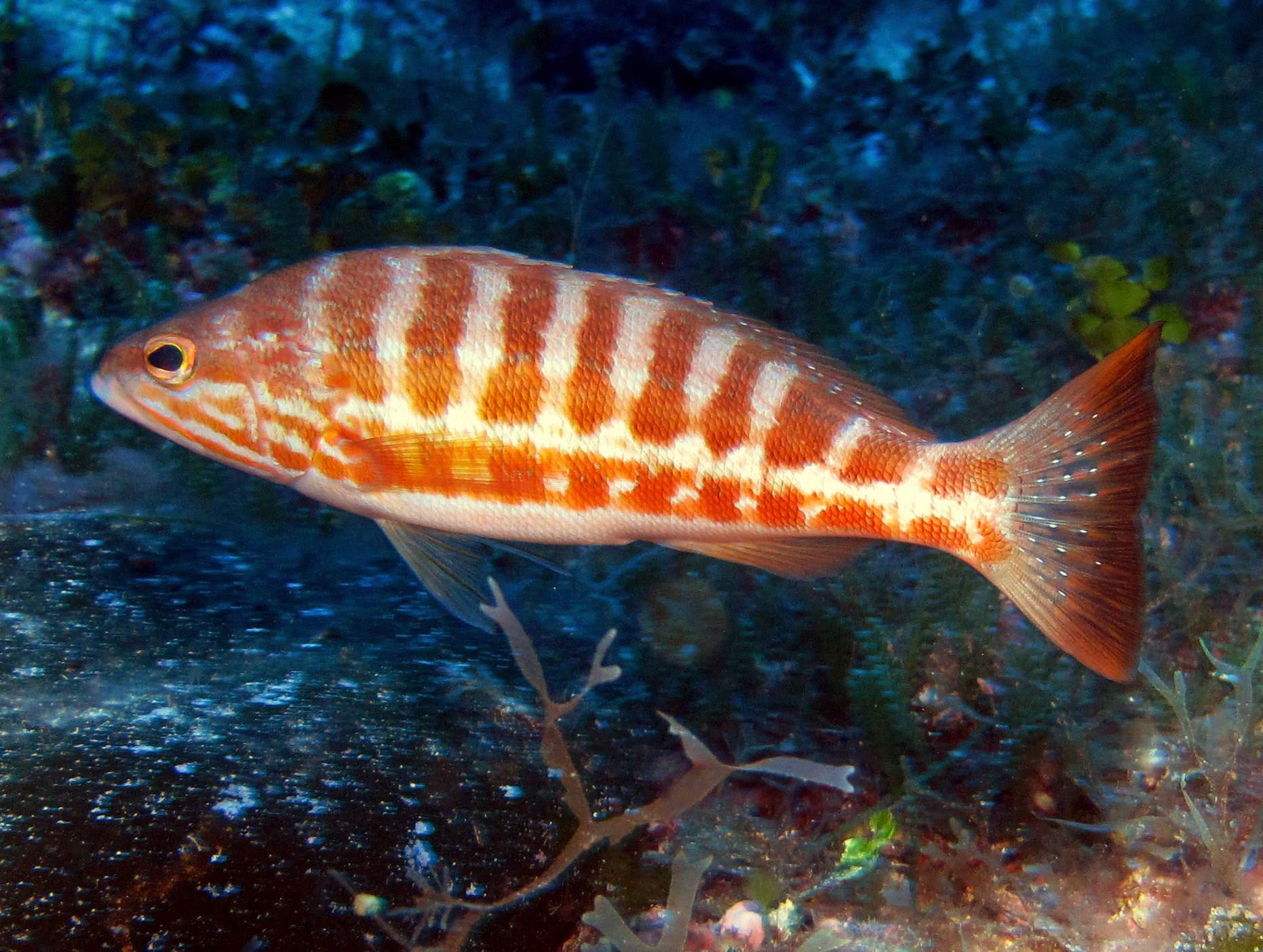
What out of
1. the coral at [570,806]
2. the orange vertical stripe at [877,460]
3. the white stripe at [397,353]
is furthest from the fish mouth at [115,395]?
the orange vertical stripe at [877,460]

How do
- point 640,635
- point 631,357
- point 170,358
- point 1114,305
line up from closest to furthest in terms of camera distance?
point 631,357, point 170,358, point 640,635, point 1114,305

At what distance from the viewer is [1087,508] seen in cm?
198

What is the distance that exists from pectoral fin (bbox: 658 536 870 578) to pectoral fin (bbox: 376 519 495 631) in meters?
0.76

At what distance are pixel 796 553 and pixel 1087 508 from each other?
29.7 inches

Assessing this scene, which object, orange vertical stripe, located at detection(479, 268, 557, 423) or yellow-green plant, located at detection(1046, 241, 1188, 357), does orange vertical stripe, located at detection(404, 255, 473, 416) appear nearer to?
orange vertical stripe, located at detection(479, 268, 557, 423)

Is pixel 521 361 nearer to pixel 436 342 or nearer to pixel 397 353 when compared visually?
pixel 436 342

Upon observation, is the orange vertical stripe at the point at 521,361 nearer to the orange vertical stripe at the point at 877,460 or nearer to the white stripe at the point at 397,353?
the white stripe at the point at 397,353

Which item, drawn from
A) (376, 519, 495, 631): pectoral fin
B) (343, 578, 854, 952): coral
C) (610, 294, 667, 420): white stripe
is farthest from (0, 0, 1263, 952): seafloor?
(610, 294, 667, 420): white stripe

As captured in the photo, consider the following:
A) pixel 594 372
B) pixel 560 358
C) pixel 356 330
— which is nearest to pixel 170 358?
pixel 356 330

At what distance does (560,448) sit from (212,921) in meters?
1.45

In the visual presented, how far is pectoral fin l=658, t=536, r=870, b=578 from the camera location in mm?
2246

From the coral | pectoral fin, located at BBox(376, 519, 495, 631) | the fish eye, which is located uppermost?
the fish eye

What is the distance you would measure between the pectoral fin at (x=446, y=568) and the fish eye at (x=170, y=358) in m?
0.77

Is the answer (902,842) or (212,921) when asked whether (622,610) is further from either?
(212,921)
